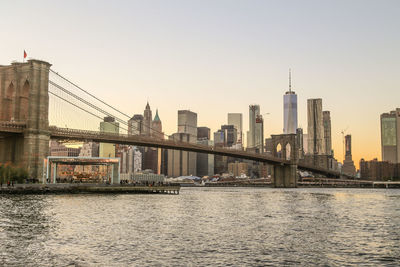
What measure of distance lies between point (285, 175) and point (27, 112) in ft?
328

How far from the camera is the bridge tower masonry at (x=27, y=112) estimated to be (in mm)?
79625

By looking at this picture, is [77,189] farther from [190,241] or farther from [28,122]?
[190,241]

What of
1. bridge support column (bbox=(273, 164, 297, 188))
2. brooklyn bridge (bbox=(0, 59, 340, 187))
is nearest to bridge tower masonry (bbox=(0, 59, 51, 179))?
brooklyn bridge (bbox=(0, 59, 340, 187))

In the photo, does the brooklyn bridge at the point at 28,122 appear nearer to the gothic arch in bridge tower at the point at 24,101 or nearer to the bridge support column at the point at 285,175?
the gothic arch in bridge tower at the point at 24,101

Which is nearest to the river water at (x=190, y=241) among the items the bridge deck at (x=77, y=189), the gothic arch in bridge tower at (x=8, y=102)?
the bridge deck at (x=77, y=189)

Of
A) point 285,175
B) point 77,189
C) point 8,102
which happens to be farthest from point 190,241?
point 285,175

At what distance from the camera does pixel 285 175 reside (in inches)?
6240

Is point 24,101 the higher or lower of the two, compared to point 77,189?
higher

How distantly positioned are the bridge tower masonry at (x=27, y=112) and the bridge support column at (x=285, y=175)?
94.4 metres

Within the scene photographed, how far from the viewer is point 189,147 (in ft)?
343

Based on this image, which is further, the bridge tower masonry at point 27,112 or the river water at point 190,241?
the bridge tower masonry at point 27,112

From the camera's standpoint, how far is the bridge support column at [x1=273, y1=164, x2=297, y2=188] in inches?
6097

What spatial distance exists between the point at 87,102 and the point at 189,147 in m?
26.0

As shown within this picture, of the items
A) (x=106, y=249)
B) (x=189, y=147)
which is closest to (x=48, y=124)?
(x=189, y=147)
